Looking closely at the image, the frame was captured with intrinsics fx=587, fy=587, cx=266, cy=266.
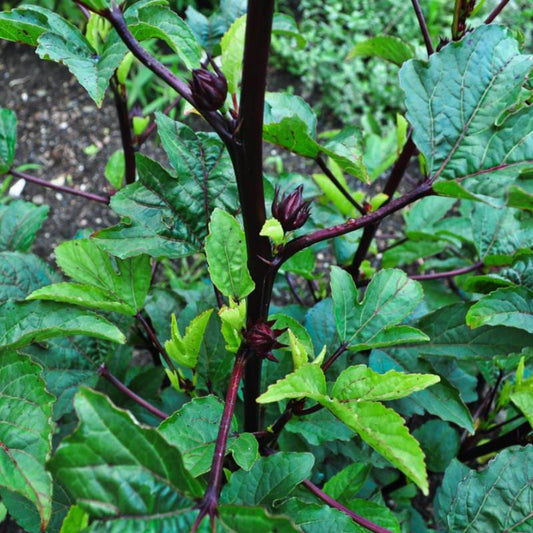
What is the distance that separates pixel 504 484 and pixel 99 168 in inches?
96.7

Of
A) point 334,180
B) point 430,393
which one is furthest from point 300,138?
point 430,393

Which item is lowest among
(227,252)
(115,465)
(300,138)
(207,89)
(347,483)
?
(347,483)

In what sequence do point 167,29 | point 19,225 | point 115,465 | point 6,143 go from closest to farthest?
point 115,465 → point 167,29 → point 6,143 → point 19,225

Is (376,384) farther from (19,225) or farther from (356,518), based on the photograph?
(19,225)

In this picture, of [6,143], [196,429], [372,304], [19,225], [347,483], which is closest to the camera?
[196,429]

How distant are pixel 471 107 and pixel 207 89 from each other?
459 mm

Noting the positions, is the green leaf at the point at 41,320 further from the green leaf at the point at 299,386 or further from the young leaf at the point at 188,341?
the green leaf at the point at 299,386

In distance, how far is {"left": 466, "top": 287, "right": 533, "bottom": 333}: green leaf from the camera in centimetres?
101

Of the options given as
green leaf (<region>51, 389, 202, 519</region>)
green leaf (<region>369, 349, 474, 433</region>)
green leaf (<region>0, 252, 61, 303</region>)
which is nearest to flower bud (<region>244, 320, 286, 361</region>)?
green leaf (<region>51, 389, 202, 519</region>)

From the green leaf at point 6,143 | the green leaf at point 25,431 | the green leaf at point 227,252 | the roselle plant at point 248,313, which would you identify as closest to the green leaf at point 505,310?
the roselle plant at point 248,313

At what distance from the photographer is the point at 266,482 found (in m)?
0.92

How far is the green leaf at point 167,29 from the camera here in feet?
2.47

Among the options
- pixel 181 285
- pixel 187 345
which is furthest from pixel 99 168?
pixel 187 345

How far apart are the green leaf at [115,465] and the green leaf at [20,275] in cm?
65
